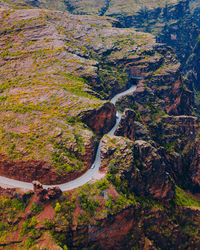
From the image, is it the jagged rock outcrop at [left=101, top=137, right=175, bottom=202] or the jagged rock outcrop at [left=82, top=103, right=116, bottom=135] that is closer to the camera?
the jagged rock outcrop at [left=101, top=137, right=175, bottom=202]

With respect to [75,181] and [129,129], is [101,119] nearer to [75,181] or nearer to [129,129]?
[129,129]

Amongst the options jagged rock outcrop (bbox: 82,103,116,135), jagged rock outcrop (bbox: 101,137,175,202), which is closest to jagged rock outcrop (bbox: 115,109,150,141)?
jagged rock outcrop (bbox: 82,103,116,135)

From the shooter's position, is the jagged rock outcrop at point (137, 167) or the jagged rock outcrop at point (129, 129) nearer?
the jagged rock outcrop at point (137, 167)

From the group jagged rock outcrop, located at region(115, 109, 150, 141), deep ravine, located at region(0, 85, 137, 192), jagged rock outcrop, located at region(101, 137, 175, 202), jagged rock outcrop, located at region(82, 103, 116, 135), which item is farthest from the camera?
jagged rock outcrop, located at region(115, 109, 150, 141)

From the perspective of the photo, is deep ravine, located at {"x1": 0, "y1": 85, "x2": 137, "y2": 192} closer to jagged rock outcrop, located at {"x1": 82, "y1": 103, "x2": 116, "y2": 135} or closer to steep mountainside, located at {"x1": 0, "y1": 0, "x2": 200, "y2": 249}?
steep mountainside, located at {"x1": 0, "y1": 0, "x2": 200, "y2": 249}

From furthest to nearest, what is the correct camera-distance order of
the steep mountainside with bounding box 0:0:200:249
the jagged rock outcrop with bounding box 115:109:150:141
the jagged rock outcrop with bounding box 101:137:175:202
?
the jagged rock outcrop with bounding box 115:109:150:141, the jagged rock outcrop with bounding box 101:137:175:202, the steep mountainside with bounding box 0:0:200:249

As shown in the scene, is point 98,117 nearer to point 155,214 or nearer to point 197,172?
point 155,214

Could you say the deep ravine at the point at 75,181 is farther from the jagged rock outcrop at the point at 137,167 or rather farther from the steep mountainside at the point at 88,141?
the jagged rock outcrop at the point at 137,167

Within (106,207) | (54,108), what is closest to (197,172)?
Result: (106,207)

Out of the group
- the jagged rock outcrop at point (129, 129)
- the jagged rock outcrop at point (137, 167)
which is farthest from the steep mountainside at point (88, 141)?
the jagged rock outcrop at point (129, 129)

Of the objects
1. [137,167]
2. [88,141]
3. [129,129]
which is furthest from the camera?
[129,129]

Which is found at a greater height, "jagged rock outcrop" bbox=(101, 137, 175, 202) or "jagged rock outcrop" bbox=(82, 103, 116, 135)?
"jagged rock outcrop" bbox=(82, 103, 116, 135)

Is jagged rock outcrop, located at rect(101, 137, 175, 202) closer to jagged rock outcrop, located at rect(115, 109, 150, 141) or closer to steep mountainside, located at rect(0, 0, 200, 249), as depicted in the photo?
steep mountainside, located at rect(0, 0, 200, 249)

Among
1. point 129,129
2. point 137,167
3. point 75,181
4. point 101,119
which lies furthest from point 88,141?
point 129,129
